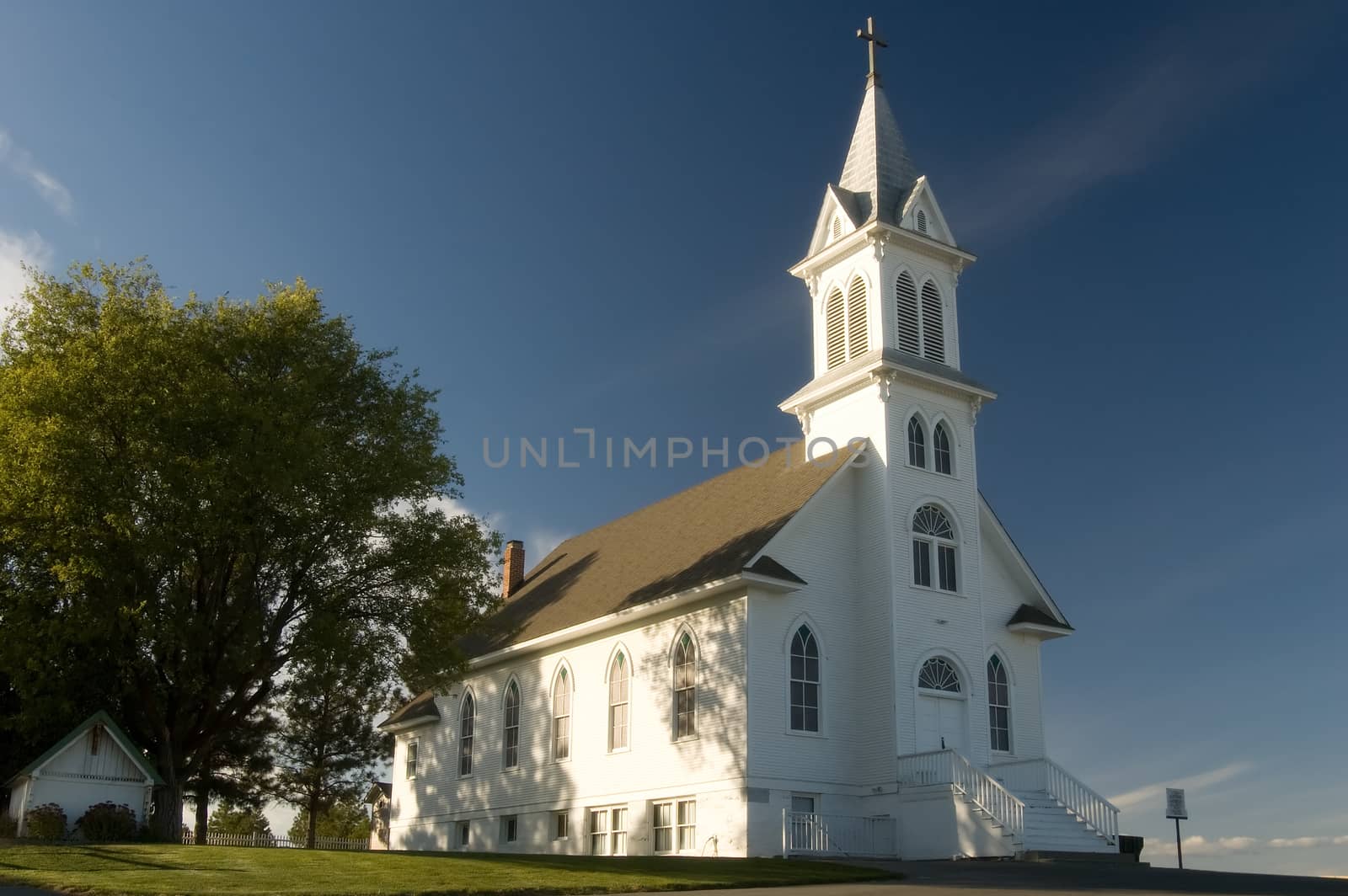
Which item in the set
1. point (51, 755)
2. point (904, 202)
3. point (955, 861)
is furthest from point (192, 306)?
point (955, 861)

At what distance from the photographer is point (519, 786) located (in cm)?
3741

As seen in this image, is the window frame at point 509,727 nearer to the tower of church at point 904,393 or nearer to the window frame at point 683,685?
the window frame at point 683,685

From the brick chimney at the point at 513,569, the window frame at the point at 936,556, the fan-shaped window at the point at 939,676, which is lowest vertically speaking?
the fan-shaped window at the point at 939,676

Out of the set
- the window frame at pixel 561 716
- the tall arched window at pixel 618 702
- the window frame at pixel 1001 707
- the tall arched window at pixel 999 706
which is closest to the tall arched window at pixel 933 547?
the window frame at pixel 1001 707

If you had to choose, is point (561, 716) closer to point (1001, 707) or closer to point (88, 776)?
point (1001, 707)

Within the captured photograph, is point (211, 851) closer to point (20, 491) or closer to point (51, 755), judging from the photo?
point (51, 755)

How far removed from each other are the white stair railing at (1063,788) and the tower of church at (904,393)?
0.90 metres

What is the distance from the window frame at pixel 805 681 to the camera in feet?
97.8

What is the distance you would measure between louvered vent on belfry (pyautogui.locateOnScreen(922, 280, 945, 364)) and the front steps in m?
11.5

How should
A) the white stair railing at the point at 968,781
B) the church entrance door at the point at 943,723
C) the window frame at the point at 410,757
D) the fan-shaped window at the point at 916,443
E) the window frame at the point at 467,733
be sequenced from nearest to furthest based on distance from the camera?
the white stair railing at the point at 968,781 < the church entrance door at the point at 943,723 < the fan-shaped window at the point at 916,443 < the window frame at the point at 467,733 < the window frame at the point at 410,757

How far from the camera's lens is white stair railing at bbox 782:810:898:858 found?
2809 centimetres

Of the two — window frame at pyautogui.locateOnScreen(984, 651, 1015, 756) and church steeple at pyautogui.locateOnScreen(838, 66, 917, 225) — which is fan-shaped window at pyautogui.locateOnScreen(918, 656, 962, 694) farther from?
church steeple at pyautogui.locateOnScreen(838, 66, 917, 225)

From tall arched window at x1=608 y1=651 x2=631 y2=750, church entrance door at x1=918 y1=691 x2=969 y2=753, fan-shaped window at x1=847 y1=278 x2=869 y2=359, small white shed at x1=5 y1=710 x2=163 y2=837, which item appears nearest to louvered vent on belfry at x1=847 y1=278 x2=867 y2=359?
fan-shaped window at x1=847 y1=278 x2=869 y2=359

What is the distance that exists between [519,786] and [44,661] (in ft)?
43.5
